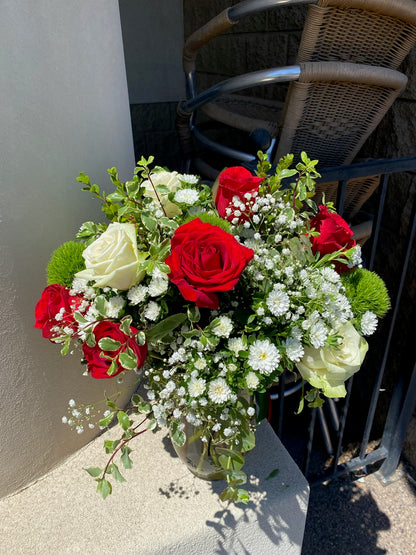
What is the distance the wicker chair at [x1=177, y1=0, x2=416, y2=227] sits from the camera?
137 cm

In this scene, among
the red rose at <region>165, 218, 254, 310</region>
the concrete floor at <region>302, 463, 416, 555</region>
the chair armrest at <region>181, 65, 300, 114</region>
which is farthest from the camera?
the concrete floor at <region>302, 463, 416, 555</region>

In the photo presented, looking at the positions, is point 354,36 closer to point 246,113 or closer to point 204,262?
point 246,113

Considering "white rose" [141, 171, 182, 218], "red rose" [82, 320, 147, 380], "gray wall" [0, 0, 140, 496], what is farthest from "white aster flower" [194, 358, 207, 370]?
"gray wall" [0, 0, 140, 496]

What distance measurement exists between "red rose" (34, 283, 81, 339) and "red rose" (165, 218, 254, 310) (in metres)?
0.26

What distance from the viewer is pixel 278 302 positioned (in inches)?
28.7

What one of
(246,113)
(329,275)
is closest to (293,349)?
(329,275)

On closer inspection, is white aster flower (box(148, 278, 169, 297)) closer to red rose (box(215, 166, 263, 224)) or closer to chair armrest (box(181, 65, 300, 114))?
red rose (box(215, 166, 263, 224))

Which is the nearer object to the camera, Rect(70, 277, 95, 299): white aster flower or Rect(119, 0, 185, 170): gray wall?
Rect(70, 277, 95, 299): white aster flower

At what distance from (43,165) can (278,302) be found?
0.61 meters

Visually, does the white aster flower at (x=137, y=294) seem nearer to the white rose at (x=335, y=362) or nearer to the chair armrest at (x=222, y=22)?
the white rose at (x=335, y=362)

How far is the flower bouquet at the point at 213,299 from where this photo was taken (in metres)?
0.71

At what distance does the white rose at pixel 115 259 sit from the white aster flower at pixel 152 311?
52 millimetres

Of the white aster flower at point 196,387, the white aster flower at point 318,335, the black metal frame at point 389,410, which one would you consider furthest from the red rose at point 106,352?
the black metal frame at point 389,410

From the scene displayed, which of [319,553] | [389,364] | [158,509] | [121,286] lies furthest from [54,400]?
[389,364]
